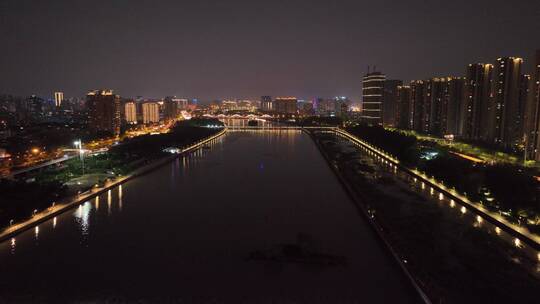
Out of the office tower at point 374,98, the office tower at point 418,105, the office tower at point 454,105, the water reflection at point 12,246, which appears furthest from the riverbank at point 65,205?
the office tower at point 374,98

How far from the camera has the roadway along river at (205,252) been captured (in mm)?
3702

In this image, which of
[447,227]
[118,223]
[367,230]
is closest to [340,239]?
[367,230]

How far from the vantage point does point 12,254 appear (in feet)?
14.5

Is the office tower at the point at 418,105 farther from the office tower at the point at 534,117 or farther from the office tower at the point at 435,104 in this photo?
the office tower at the point at 534,117

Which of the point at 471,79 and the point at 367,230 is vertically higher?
the point at 471,79

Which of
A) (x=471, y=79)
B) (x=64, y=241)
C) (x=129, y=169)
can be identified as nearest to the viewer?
(x=64, y=241)

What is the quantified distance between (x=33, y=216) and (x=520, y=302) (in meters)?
5.80

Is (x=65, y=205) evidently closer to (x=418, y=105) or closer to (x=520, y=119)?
(x=520, y=119)

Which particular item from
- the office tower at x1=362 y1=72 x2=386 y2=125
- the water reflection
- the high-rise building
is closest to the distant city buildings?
the office tower at x1=362 y1=72 x2=386 y2=125

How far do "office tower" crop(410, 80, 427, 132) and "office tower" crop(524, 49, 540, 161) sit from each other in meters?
9.35

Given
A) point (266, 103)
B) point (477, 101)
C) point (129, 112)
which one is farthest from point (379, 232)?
point (266, 103)

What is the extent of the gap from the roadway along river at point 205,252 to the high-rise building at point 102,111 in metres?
15.4

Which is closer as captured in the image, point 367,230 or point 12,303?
point 12,303

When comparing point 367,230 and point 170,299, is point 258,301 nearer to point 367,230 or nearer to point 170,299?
point 170,299
